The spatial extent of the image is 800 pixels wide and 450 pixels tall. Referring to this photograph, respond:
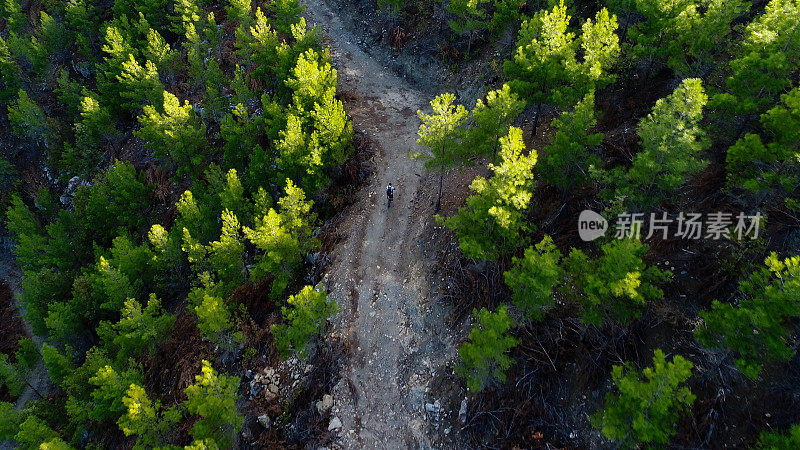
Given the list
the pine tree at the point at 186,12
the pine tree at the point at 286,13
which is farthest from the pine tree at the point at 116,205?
the pine tree at the point at 286,13

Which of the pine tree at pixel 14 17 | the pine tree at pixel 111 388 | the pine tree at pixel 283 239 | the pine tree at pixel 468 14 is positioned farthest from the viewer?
the pine tree at pixel 14 17

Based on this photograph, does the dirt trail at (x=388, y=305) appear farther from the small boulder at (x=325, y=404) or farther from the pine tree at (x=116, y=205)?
the pine tree at (x=116, y=205)

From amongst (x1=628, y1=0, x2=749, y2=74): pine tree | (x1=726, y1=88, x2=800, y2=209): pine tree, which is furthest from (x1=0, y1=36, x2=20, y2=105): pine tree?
(x1=726, y1=88, x2=800, y2=209): pine tree

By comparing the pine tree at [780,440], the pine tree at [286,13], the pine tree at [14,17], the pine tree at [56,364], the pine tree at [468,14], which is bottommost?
the pine tree at [56,364]

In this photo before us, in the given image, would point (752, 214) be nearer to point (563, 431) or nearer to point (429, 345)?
point (563, 431)

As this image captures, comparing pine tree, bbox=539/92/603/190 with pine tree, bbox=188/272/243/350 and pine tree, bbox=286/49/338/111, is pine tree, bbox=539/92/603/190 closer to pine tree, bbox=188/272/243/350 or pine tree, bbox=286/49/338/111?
pine tree, bbox=286/49/338/111

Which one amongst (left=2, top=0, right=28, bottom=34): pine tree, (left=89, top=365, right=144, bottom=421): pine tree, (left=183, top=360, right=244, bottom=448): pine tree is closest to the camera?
(left=183, top=360, right=244, bottom=448): pine tree
